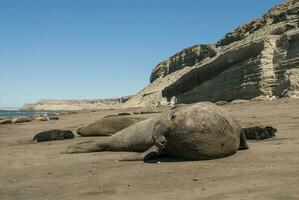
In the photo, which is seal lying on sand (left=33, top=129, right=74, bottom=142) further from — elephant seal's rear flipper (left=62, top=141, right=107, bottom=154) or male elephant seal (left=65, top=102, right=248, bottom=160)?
male elephant seal (left=65, top=102, right=248, bottom=160)

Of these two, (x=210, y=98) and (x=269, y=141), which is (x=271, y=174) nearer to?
(x=269, y=141)

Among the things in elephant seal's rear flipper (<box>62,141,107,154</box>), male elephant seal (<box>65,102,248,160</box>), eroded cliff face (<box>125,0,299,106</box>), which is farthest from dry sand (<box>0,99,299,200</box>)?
eroded cliff face (<box>125,0,299,106</box>)

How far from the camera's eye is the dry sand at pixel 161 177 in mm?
4396

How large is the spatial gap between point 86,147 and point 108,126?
2973 millimetres

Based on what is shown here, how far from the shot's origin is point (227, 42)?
1801 inches

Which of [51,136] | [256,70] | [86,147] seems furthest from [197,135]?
[256,70]

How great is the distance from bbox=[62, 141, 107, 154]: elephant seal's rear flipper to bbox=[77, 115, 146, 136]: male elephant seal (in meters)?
2.17

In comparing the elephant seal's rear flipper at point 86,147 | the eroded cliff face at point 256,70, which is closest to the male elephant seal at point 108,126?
the elephant seal's rear flipper at point 86,147

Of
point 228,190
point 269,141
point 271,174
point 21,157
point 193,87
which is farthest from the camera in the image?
point 193,87

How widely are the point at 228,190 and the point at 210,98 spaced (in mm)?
26183

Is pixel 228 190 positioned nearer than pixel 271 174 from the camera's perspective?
Yes

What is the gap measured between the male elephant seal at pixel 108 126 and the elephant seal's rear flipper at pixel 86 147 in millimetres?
2172

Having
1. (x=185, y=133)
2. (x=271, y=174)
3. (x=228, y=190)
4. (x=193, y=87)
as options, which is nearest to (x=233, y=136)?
(x=185, y=133)

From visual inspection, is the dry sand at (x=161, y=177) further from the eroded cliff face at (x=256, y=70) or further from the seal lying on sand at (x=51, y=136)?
the eroded cliff face at (x=256, y=70)
